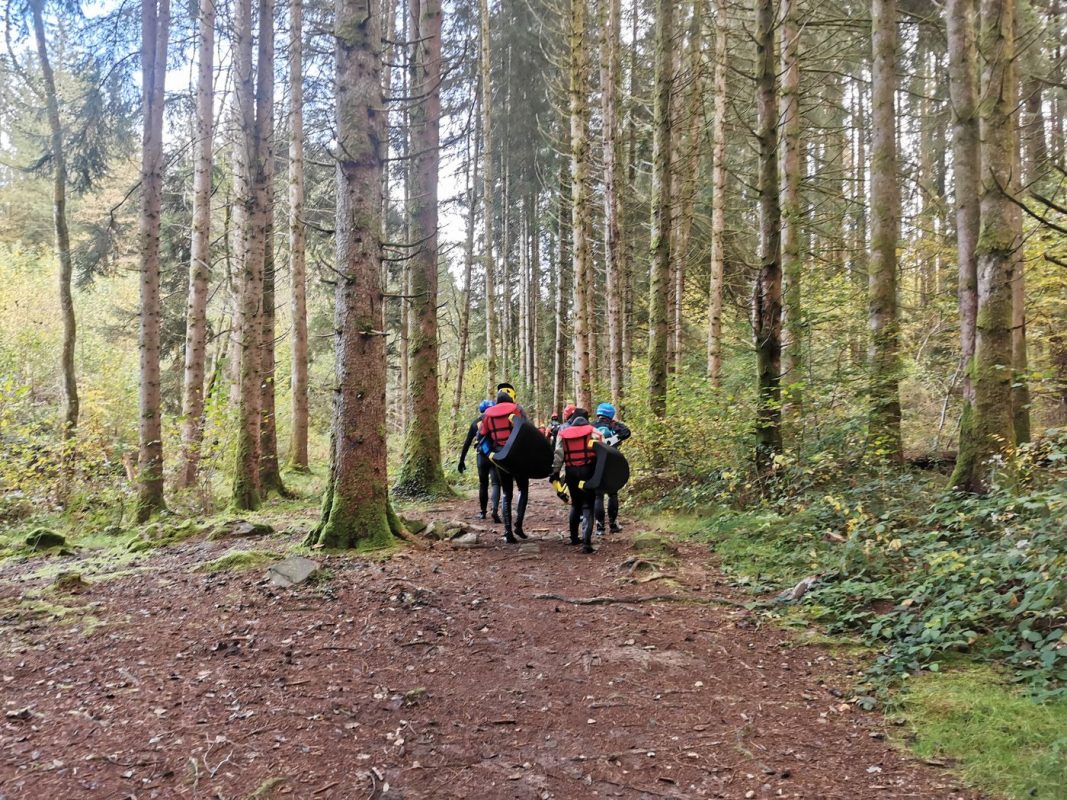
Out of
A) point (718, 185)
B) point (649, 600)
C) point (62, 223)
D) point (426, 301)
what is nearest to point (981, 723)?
point (649, 600)

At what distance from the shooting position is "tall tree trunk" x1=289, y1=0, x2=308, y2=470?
12.6 m

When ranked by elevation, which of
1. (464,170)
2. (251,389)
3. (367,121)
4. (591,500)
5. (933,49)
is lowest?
(591,500)

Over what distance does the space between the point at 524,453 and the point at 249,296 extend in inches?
240

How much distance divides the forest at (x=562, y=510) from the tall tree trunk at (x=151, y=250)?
0.05 metres

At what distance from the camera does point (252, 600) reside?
518cm

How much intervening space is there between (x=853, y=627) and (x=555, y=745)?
269cm

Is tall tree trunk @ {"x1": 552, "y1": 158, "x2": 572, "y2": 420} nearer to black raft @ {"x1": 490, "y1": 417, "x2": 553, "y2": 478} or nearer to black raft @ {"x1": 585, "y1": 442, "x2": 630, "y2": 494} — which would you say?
black raft @ {"x1": 490, "y1": 417, "x2": 553, "y2": 478}

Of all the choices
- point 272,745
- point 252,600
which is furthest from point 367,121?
point 272,745

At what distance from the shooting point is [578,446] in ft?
25.4

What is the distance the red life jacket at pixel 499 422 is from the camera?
27.8 ft

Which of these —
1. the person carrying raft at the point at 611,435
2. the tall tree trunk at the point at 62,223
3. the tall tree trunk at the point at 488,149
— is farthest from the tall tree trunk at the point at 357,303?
the tall tree trunk at the point at 488,149

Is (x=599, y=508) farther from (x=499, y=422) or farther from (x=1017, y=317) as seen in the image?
(x=1017, y=317)

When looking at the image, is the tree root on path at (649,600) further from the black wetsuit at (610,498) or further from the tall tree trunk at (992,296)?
the tall tree trunk at (992,296)

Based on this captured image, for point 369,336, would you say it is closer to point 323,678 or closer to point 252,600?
point 252,600
